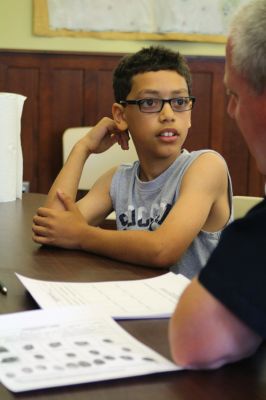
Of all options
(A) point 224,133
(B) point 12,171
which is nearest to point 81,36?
(A) point 224,133

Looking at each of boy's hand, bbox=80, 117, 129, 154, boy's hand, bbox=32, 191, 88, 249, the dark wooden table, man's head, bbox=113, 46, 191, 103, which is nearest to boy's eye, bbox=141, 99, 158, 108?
man's head, bbox=113, 46, 191, 103

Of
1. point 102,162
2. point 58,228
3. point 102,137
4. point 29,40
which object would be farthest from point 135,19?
point 58,228

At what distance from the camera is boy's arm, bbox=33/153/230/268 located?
1.36m

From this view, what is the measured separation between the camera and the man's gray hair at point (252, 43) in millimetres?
760

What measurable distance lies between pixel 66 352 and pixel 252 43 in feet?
1.38

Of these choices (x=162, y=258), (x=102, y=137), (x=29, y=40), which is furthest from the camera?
(x=29, y=40)

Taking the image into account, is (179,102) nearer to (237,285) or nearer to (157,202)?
(157,202)

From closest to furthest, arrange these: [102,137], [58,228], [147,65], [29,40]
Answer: [58,228]
[147,65]
[102,137]
[29,40]

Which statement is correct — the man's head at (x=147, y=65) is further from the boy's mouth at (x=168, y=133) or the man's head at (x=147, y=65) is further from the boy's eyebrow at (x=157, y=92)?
the boy's mouth at (x=168, y=133)

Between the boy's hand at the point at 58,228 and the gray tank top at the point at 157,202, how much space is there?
0.65 ft

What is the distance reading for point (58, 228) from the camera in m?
1.50

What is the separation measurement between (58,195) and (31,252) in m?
0.20

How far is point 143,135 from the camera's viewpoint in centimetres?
176

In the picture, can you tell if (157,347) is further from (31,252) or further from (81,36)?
(81,36)
